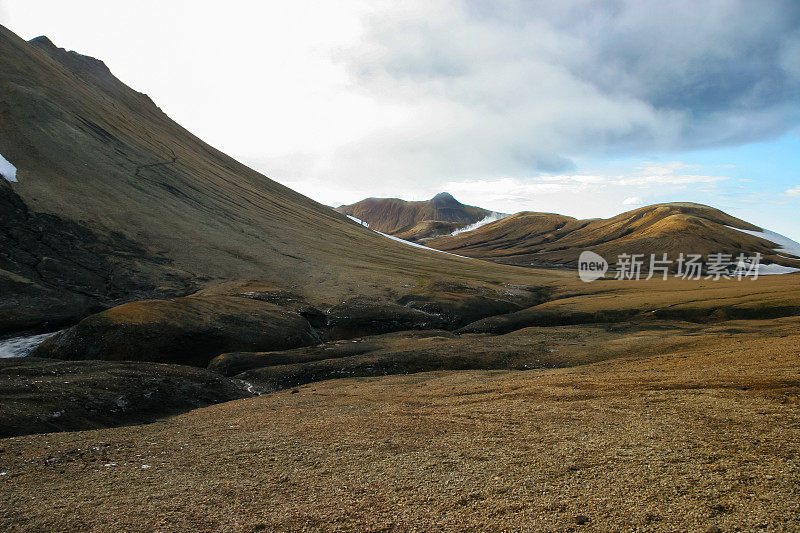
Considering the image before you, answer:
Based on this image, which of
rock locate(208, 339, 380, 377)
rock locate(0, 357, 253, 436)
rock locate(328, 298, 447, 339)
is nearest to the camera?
rock locate(0, 357, 253, 436)

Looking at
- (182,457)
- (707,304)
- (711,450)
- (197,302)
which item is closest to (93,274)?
(197,302)

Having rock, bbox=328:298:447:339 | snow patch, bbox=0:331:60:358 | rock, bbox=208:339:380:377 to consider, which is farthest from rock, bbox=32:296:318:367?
rock, bbox=328:298:447:339

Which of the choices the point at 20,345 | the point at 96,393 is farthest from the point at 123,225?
the point at 96,393

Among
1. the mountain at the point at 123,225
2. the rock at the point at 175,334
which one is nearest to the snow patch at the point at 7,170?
the mountain at the point at 123,225

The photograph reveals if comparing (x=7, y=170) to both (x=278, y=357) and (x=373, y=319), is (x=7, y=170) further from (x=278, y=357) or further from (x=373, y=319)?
(x=373, y=319)

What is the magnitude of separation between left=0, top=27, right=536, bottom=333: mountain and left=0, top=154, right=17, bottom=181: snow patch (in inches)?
30.4

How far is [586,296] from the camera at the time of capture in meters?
81.7

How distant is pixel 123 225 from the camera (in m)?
76.8

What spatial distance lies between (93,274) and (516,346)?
59.3 m

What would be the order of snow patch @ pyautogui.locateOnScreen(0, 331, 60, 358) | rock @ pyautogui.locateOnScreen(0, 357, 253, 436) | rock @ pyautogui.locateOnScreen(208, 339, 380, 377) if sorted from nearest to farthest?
rock @ pyautogui.locateOnScreen(0, 357, 253, 436)
rock @ pyautogui.locateOnScreen(208, 339, 380, 377)
snow patch @ pyautogui.locateOnScreen(0, 331, 60, 358)

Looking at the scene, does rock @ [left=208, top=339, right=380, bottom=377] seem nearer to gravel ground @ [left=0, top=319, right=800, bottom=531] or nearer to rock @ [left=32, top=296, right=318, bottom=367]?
rock @ [left=32, top=296, right=318, bottom=367]

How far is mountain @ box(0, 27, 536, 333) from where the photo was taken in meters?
59.8

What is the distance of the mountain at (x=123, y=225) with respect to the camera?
2354 inches

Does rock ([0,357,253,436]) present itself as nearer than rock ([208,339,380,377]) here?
Yes
